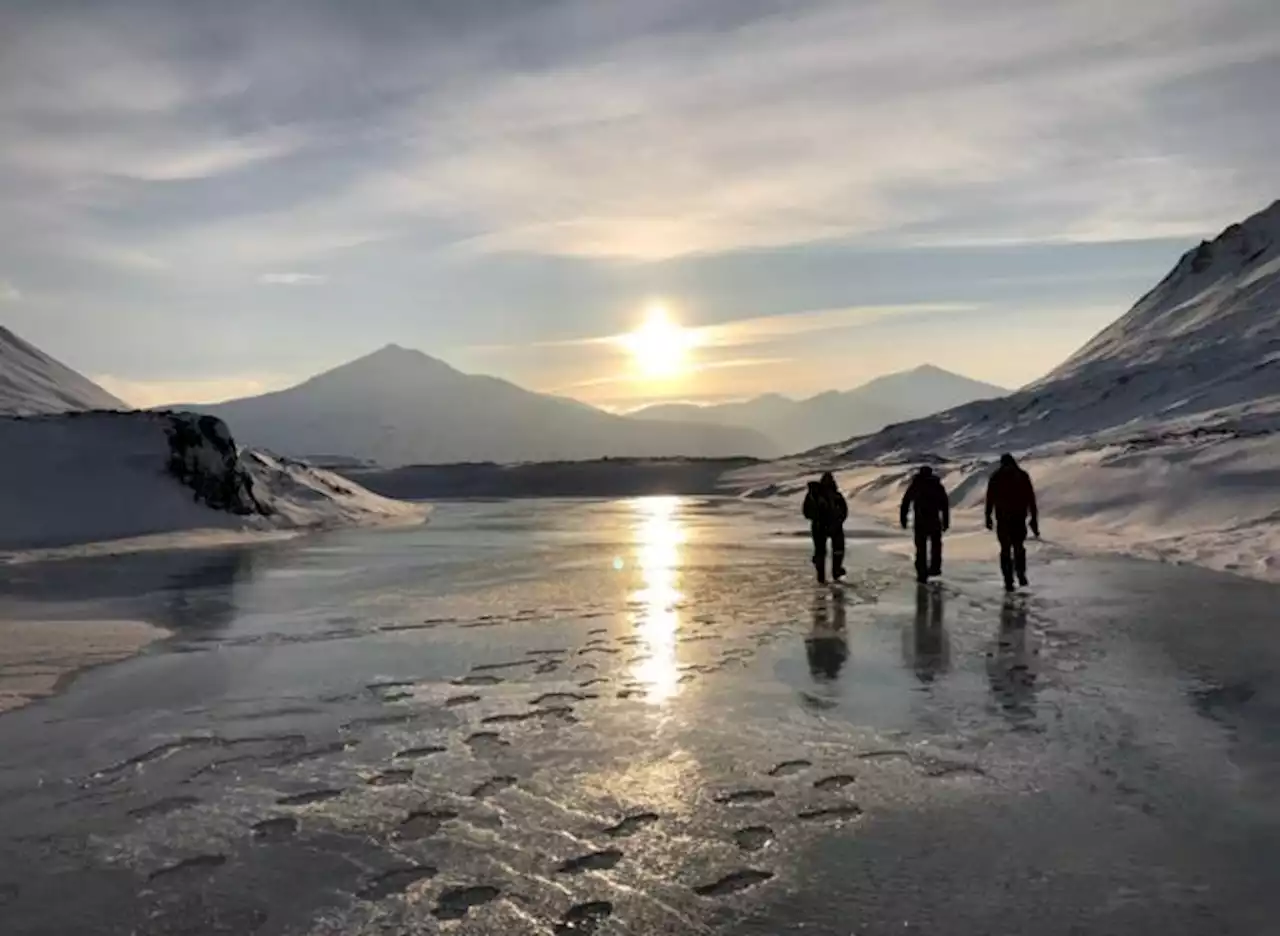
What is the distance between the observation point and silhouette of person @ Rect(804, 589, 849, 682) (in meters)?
11.0

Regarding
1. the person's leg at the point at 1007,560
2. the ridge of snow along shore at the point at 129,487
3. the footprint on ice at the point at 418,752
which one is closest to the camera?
the footprint on ice at the point at 418,752

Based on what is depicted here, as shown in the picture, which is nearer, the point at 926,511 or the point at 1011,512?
the point at 1011,512

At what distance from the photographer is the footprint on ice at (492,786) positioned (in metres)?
7.01

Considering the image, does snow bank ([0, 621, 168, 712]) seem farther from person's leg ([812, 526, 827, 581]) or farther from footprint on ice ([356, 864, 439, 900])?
person's leg ([812, 526, 827, 581])

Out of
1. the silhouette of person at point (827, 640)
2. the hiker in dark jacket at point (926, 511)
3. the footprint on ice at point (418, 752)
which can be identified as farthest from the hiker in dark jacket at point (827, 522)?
the footprint on ice at point (418, 752)

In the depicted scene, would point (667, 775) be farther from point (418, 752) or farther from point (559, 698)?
point (559, 698)

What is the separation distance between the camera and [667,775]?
7.30 metres

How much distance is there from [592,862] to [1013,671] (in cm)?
639

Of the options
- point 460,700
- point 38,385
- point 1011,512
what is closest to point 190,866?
point 460,700

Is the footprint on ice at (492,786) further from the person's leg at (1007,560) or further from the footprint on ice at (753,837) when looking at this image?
the person's leg at (1007,560)

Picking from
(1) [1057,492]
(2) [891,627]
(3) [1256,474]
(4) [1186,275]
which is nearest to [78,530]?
(2) [891,627]

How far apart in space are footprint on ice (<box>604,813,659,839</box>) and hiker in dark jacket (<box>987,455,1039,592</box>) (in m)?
12.0

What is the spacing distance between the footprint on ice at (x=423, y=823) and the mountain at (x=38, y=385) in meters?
70.3

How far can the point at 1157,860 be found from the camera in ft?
18.3
